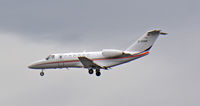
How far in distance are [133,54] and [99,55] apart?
16.2ft

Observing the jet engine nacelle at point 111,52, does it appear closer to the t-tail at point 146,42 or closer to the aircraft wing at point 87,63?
the aircraft wing at point 87,63

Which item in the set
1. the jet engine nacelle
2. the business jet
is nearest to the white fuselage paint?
the business jet

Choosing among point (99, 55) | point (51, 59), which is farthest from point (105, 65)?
point (51, 59)

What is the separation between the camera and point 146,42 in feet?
355

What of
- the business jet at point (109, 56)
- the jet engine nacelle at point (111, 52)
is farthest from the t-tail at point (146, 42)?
the jet engine nacelle at point (111, 52)

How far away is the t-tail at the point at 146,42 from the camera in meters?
108

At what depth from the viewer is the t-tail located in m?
108

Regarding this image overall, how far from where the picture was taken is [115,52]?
108 meters

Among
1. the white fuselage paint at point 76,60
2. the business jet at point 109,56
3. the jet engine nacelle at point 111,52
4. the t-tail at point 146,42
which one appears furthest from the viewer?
the white fuselage paint at point 76,60

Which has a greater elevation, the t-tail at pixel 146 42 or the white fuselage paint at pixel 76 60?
the t-tail at pixel 146 42

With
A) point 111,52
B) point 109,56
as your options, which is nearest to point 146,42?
point 111,52

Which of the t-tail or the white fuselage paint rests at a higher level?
the t-tail

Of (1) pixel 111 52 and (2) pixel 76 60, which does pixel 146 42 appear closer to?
(1) pixel 111 52

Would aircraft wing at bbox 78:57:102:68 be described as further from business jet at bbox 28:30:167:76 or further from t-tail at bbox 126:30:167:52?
t-tail at bbox 126:30:167:52
